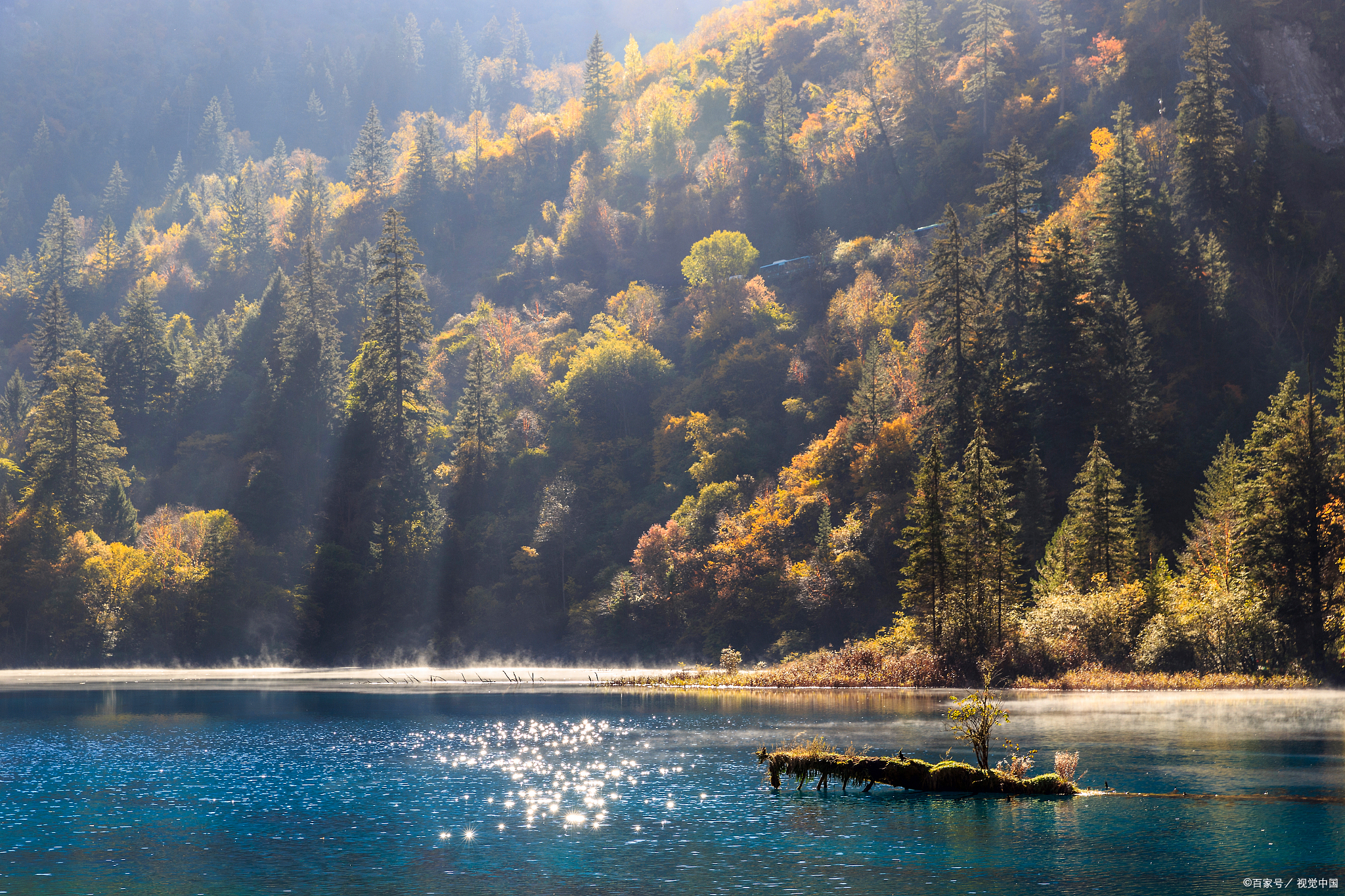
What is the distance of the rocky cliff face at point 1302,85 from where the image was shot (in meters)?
125

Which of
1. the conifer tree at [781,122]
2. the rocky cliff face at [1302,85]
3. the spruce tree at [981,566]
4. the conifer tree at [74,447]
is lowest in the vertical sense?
the spruce tree at [981,566]

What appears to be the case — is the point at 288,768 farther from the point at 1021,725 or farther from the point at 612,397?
the point at 612,397

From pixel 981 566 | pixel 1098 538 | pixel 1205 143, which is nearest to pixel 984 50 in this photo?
pixel 1205 143

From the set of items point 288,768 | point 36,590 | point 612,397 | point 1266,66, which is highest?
point 1266,66

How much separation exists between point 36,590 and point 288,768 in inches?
3645

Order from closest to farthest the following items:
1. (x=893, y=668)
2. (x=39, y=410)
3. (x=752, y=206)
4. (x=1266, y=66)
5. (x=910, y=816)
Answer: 1. (x=910, y=816)
2. (x=893, y=668)
3. (x=1266, y=66)
4. (x=39, y=410)
5. (x=752, y=206)

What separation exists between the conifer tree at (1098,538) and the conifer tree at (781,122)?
11536cm

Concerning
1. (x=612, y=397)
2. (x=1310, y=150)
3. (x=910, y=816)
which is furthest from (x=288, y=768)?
(x=1310, y=150)

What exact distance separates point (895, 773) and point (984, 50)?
154 metres

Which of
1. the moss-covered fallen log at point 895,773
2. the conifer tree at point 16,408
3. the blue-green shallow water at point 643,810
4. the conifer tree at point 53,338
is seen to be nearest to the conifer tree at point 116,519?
the conifer tree at point 16,408

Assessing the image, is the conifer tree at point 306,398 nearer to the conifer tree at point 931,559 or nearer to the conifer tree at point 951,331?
the conifer tree at point 951,331

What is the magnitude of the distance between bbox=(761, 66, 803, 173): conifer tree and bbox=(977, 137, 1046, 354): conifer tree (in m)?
73.0

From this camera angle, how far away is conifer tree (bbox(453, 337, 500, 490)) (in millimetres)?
140375

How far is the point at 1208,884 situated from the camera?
27938mm
